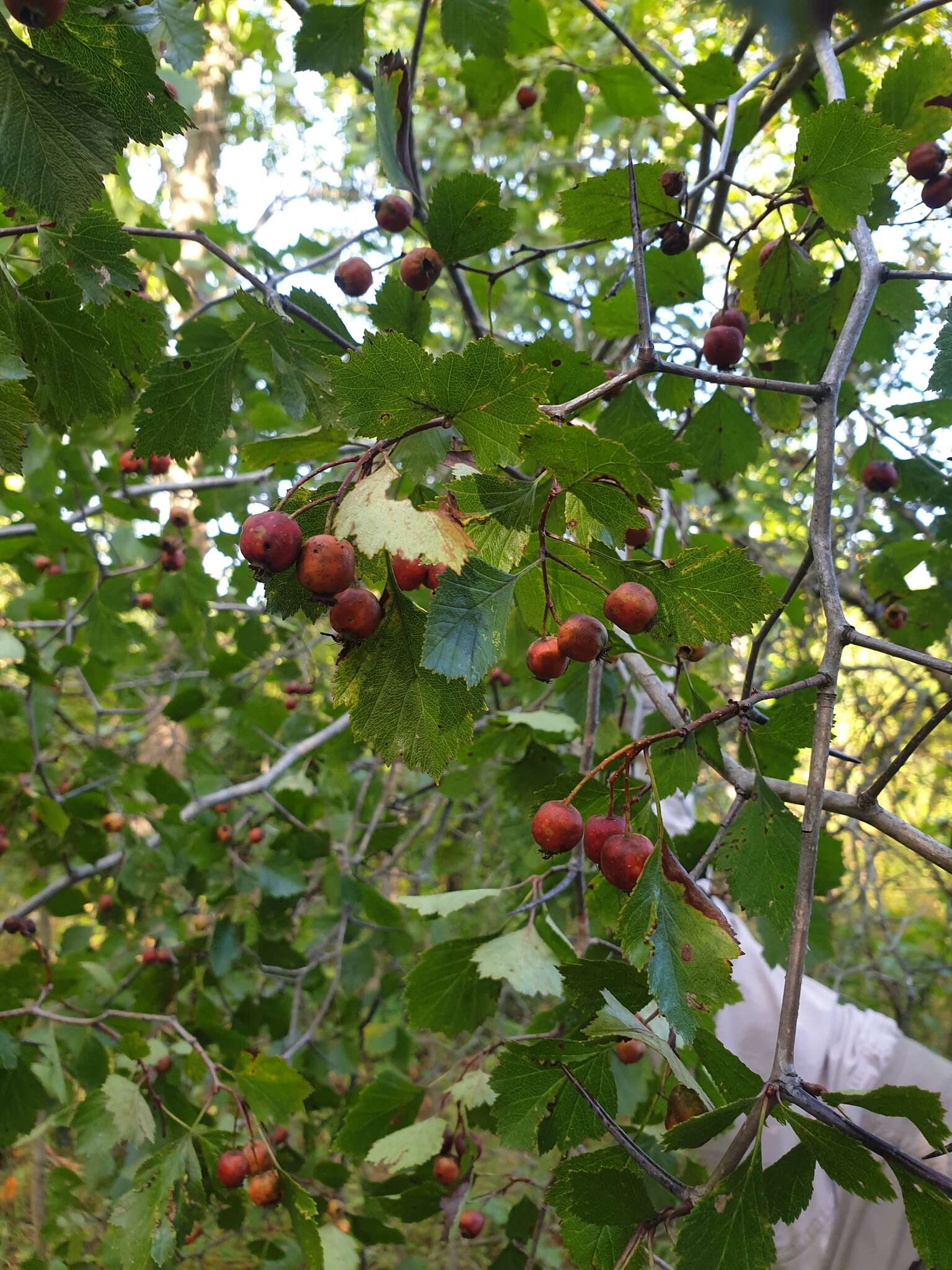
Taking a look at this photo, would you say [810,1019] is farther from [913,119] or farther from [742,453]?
[913,119]

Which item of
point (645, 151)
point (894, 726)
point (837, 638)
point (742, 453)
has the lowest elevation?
point (837, 638)

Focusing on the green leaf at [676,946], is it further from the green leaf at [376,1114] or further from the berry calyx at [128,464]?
the berry calyx at [128,464]

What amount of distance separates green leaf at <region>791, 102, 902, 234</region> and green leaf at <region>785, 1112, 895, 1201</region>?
1186 millimetres

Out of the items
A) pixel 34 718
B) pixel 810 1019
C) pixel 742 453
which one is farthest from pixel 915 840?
pixel 34 718

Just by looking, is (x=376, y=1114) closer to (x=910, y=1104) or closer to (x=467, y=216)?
(x=910, y=1104)

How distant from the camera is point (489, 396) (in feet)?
2.55

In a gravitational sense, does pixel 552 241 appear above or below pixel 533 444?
above

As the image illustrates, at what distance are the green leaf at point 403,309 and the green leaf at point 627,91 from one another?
4.47ft

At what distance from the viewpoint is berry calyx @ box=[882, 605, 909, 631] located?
6.80 feet

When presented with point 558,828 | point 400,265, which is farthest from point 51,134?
point 558,828

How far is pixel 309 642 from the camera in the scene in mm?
4270

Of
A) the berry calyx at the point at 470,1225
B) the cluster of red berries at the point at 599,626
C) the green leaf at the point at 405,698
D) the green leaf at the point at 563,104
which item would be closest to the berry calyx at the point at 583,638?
the cluster of red berries at the point at 599,626

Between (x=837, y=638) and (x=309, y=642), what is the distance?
3.65 m

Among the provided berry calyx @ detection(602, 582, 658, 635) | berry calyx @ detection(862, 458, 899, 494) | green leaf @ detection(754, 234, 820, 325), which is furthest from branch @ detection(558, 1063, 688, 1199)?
berry calyx @ detection(862, 458, 899, 494)
